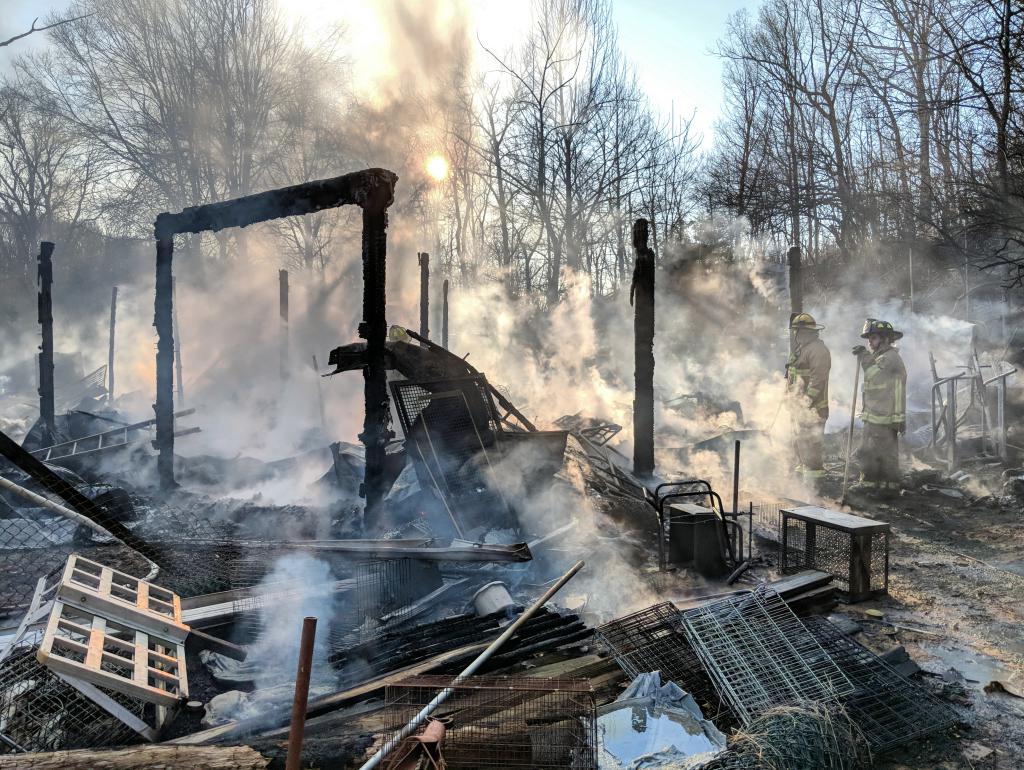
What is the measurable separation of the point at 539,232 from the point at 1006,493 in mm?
22665

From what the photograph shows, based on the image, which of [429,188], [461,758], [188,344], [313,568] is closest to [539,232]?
[429,188]

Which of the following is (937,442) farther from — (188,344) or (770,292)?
(188,344)

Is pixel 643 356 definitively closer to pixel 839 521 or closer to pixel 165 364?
pixel 839 521

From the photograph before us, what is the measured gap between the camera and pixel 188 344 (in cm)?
2484

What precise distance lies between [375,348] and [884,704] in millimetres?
5555

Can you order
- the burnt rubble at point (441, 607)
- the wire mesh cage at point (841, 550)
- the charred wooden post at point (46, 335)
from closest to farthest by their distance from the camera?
the burnt rubble at point (441, 607) < the wire mesh cage at point (841, 550) < the charred wooden post at point (46, 335)

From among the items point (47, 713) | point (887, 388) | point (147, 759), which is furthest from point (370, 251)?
point (887, 388)

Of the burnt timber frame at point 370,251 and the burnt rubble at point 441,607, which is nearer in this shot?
the burnt rubble at point 441,607

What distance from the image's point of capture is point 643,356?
909 cm

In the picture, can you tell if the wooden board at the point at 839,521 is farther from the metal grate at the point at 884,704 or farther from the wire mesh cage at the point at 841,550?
the metal grate at the point at 884,704

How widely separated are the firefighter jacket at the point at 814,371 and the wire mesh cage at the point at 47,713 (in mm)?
9869

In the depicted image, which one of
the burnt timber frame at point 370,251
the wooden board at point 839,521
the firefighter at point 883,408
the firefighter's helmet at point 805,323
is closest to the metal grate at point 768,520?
the wooden board at point 839,521

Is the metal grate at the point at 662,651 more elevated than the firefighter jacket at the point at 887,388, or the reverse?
the firefighter jacket at the point at 887,388

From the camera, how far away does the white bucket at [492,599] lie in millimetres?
5176
